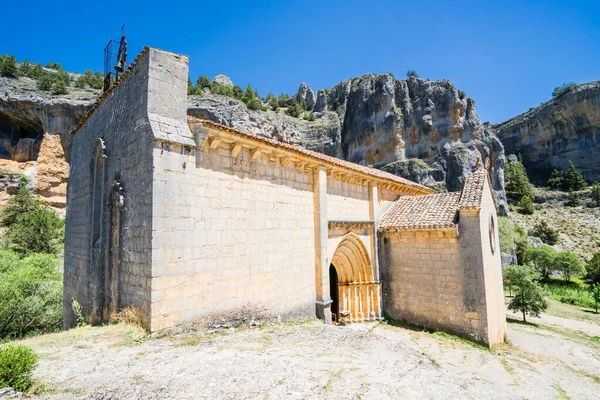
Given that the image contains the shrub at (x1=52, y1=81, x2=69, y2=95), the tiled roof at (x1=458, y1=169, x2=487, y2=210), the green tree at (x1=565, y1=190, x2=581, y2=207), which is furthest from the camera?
the green tree at (x1=565, y1=190, x2=581, y2=207)

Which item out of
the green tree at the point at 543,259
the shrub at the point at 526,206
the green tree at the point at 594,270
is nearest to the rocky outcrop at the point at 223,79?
the shrub at the point at 526,206

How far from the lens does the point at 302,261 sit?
936 cm

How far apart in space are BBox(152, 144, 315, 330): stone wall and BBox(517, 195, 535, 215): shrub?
54.1 meters

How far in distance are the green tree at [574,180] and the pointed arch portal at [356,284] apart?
5955cm

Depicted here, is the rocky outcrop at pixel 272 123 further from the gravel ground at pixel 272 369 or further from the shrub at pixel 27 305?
the gravel ground at pixel 272 369

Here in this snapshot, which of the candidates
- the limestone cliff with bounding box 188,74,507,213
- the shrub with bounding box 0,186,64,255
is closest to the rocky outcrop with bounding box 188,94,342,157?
the limestone cliff with bounding box 188,74,507,213

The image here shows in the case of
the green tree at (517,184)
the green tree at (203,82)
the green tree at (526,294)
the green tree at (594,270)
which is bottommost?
the green tree at (594,270)

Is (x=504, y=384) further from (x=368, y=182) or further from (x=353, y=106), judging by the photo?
(x=353, y=106)

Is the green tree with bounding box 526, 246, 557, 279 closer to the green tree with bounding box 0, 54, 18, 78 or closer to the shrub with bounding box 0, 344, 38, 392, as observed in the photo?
the shrub with bounding box 0, 344, 38, 392

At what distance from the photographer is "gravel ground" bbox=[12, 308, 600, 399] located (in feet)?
12.7

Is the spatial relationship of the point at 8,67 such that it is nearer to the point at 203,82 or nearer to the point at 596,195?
the point at 203,82

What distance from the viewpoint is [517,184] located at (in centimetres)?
5303

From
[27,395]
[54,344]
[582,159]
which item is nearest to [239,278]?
[54,344]

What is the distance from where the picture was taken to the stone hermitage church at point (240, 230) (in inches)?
246
